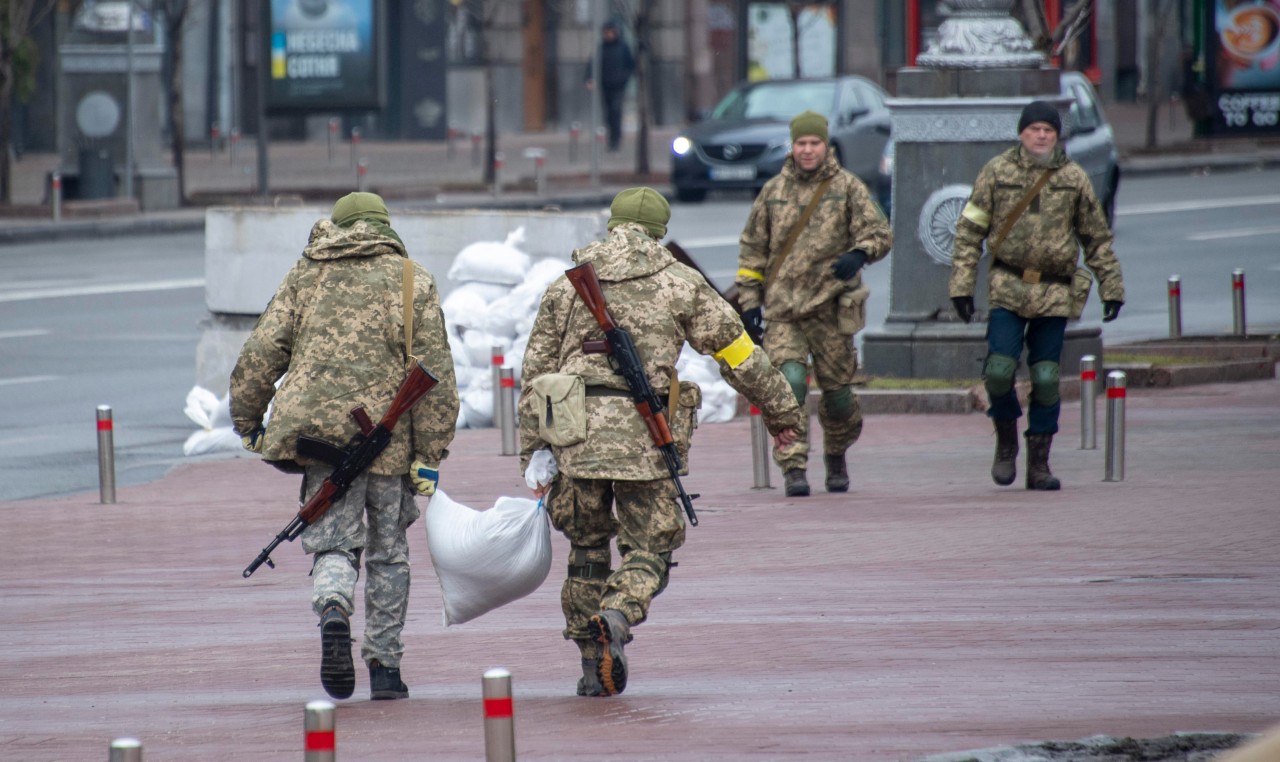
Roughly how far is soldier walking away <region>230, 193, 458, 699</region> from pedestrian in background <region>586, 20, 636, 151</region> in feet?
101

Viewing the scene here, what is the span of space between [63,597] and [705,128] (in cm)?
2082

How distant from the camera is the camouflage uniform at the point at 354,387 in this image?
6570 mm

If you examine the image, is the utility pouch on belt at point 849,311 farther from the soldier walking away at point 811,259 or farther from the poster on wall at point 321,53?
the poster on wall at point 321,53

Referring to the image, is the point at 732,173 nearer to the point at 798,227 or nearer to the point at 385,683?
the point at 798,227

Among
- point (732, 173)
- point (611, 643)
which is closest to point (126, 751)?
point (611, 643)

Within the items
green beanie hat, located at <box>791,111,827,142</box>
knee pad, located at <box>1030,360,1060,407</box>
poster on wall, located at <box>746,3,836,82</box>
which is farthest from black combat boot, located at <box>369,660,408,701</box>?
poster on wall, located at <box>746,3,836,82</box>

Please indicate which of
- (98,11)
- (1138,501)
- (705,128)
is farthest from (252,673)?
(98,11)

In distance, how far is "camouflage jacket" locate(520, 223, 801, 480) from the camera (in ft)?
21.0

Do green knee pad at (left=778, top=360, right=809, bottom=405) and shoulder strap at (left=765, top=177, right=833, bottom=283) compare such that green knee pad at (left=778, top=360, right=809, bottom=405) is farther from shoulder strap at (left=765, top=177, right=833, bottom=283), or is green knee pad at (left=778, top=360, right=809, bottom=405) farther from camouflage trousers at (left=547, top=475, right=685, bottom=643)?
camouflage trousers at (left=547, top=475, right=685, bottom=643)

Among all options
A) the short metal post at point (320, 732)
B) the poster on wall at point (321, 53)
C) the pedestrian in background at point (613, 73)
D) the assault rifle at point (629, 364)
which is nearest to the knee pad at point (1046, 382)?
the assault rifle at point (629, 364)

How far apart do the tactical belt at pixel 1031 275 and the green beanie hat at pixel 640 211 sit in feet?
12.5

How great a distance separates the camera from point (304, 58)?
30.9 metres

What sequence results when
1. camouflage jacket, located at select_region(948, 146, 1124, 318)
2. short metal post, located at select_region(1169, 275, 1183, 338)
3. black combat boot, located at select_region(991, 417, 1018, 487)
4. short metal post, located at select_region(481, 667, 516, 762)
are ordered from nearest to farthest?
short metal post, located at select_region(481, 667, 516, 762)
camouflage jacket, located at select_region(948, 146, 1124, 318)
black combat boot, located at select_region(991, 417, 1018, 487)
short metal post, located at select_region(1169, 275, 1183, 338)

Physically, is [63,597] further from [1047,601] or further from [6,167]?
[6,167]
